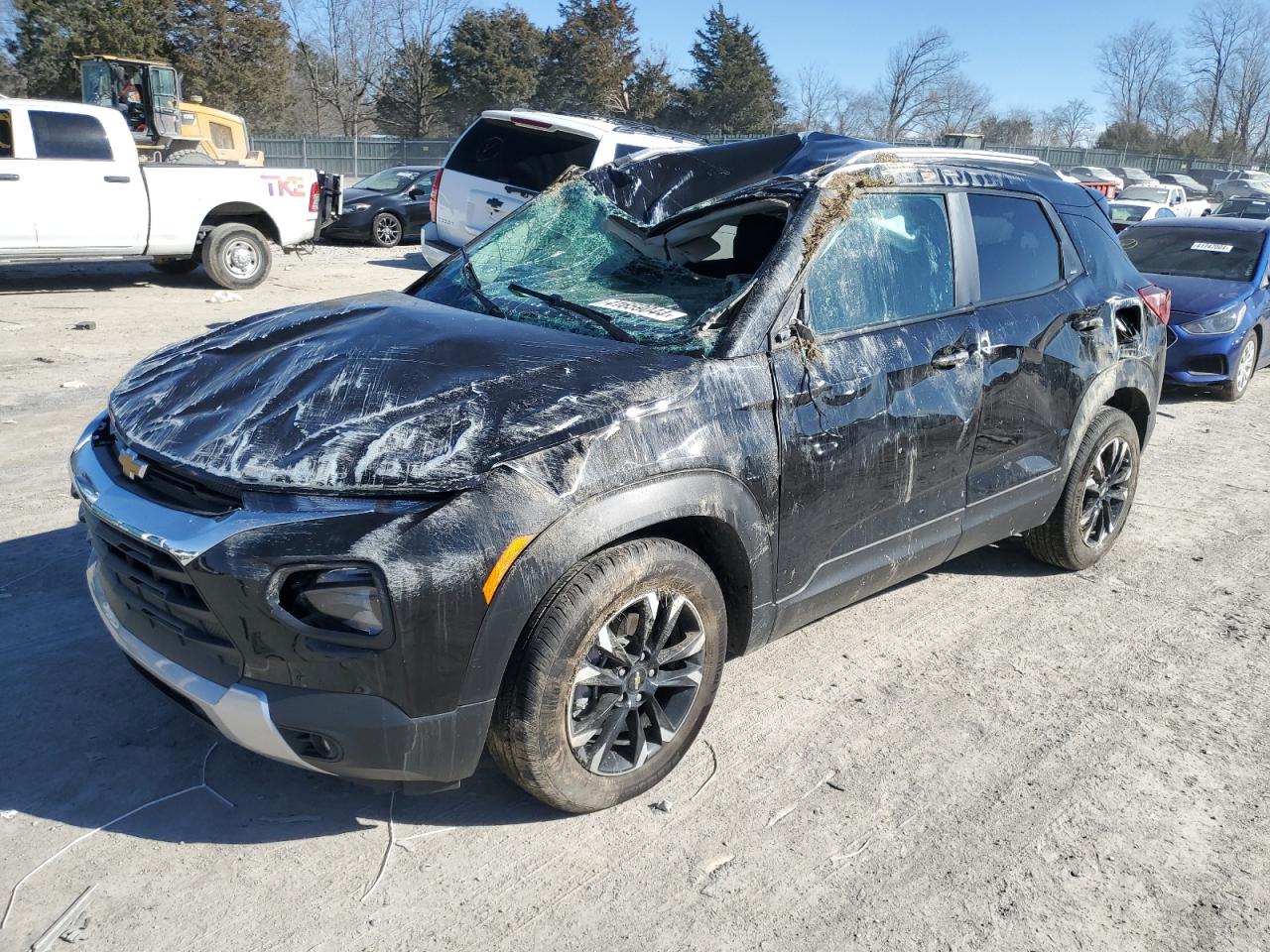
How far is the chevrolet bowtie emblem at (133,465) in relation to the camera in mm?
2805

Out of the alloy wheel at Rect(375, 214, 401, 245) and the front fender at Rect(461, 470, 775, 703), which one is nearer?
the front fender at Rect(461, 470, 775, 703)

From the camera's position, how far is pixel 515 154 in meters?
9.76

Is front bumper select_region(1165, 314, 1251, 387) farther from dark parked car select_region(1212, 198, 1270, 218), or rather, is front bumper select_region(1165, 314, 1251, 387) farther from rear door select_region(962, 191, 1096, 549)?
dark parked car select_region(1212, 198, 1270, 218)

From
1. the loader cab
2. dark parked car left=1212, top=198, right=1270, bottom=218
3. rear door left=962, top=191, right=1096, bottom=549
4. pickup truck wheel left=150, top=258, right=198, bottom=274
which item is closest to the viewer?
rear door left=962, top=191, right=1096, bottom=549

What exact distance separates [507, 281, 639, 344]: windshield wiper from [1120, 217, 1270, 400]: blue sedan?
644 centimetres

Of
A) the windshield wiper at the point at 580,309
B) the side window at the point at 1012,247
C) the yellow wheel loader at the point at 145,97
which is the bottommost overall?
the windshield wiper at the point at 580,309

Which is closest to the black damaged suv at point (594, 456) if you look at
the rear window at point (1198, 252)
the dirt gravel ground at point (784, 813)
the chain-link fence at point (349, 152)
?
the dirt gravel ground at point (784, 813)

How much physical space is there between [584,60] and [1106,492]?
4406cm

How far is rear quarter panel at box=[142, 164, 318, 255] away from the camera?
11227mm

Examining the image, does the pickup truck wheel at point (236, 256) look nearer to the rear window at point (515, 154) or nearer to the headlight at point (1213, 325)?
the rear window at point (515, 154)

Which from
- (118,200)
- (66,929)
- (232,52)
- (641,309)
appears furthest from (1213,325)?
(232,52)

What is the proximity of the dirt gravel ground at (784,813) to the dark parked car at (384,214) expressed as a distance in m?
13.9

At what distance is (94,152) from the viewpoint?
10.8 m

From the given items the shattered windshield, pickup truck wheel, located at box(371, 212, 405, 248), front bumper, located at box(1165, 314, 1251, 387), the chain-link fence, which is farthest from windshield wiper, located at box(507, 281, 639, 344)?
the chain-link fence
